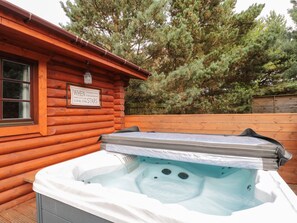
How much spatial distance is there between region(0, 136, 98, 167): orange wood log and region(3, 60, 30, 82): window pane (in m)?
0.97

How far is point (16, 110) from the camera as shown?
2.32 metres

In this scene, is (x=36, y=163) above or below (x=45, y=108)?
below

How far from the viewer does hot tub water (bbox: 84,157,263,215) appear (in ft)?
5.82

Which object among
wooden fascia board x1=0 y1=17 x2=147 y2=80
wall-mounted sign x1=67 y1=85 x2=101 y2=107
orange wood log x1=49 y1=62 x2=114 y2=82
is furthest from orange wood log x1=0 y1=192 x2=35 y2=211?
wooden fascia board x1=0 y1=17 x2=147 y2=80

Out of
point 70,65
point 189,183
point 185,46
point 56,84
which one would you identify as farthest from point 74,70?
point 185,46

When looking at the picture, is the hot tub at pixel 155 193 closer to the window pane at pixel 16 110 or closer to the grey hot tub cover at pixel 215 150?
the grey hot tub cover at pixel 215 150

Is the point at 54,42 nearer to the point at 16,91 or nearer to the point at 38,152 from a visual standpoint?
the point at 16,91

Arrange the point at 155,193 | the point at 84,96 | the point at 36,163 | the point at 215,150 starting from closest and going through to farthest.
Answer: the point at 215,150
the point at 155,193
the point at 36,163
the point at 84,96

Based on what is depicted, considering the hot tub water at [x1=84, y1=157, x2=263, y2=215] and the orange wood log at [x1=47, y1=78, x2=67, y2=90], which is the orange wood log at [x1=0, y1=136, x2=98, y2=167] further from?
the hot tub water at [x1=84, y1=157, x2=263, y2=215]

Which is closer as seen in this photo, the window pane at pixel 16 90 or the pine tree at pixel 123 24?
the window pane at pixel 16 90

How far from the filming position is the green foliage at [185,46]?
5.45m

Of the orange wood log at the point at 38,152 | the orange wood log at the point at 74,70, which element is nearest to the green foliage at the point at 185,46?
the orange wood log at the point at 74,70

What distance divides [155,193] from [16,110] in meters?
2.05

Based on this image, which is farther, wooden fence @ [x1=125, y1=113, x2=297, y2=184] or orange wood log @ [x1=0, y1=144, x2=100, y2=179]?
wooden fence @ [x1=125, y1=113, x2=297, y2=184]
